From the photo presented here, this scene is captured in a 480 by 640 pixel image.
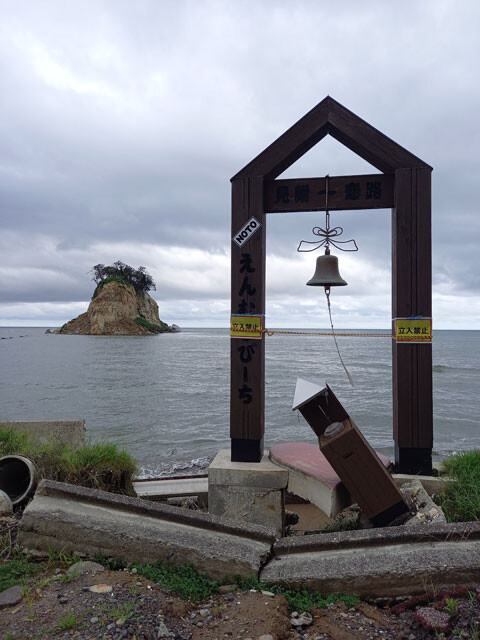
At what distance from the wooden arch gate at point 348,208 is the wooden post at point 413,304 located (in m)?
0.01

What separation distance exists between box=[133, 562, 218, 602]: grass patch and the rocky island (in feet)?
257

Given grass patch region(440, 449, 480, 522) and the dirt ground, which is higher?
grass patch region(440, 449, 480, 522)

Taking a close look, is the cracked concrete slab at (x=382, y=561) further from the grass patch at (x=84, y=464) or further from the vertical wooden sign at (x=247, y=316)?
the grass patch at (x=84, y=464)

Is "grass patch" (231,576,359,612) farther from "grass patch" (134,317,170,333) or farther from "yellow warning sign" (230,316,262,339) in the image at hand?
"grass patch" (134,317,170,333)

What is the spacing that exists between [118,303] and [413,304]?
78895mm

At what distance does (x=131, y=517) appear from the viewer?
11.3ft

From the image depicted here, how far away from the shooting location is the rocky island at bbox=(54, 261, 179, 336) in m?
79.8

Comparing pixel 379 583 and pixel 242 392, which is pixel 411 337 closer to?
pixel 242 392

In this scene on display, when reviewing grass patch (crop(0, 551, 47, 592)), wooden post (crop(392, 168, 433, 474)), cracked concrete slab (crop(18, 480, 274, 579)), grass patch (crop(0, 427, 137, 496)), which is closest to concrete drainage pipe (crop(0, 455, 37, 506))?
grass patch (crop(0, 427, 137, 496))

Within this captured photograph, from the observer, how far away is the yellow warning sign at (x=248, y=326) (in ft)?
16.8

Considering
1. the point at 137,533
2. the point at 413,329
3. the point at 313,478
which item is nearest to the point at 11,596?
the point at 137,533

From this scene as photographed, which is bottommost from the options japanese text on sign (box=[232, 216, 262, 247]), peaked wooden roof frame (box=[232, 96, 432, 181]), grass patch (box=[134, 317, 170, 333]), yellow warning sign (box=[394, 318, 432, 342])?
yellow warning sign (box=[394, 318, 432, 342])

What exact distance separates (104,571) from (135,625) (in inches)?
26.8

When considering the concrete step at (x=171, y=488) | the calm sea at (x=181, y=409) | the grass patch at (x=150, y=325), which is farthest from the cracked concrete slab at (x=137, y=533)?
the grass patch at (x=150, y=325)
